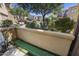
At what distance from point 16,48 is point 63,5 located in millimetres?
828

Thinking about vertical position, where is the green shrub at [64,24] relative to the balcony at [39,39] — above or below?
above

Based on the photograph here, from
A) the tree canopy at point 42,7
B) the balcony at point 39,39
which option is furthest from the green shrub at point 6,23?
the tree canopy at point 42,7

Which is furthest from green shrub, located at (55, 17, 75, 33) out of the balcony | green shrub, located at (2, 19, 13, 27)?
green shrub, located at (2, 19, 13, 27)

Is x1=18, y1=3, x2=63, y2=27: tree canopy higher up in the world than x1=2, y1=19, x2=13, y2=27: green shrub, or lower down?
higher up

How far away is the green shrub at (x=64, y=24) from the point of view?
4.73 ft

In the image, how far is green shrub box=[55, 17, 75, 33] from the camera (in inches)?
56.7

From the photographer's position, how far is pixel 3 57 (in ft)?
5.09

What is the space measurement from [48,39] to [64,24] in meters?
0.28

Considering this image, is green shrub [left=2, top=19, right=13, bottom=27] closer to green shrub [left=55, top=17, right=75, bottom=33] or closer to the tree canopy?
the tree canopy

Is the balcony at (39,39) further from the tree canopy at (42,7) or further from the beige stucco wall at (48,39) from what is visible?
the tree canopy at (42,7)

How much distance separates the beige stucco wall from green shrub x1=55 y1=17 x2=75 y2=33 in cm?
7

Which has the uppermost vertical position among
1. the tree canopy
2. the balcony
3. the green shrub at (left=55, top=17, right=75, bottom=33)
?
the tree canopy

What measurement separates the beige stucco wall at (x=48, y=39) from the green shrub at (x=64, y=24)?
2.7 inches

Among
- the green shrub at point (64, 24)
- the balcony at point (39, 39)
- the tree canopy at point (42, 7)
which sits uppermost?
the tree canopy at point (42, 7)
